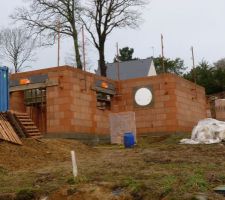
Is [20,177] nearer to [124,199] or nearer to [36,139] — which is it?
[124,199]

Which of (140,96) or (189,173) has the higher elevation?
(140,96)

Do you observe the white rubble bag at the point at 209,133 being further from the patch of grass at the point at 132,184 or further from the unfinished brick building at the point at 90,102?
the patch of grass at the point at 132,184

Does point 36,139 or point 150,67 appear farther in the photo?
point 150,67

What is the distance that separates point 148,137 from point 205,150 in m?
7.89

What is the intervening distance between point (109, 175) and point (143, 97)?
13.6 meters

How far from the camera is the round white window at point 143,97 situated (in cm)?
2273

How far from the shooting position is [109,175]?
9594mm

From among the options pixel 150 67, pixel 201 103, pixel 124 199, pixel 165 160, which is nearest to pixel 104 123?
pixel 201 103

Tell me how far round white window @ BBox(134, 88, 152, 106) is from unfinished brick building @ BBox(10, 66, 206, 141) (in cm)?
20

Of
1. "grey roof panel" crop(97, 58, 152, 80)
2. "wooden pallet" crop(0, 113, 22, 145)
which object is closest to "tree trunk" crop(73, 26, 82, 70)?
"wooden pallet" crop(0, 113, 22, 145)

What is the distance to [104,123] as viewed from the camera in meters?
21.6

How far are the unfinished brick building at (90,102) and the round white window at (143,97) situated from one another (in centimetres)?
20

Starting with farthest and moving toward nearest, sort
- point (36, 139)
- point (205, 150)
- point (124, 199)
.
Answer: point (36, 139) → point (205, 150) → point (124, 199)

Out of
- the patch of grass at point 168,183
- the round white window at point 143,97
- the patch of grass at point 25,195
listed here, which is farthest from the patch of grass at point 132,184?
the round white window at point 143,97
